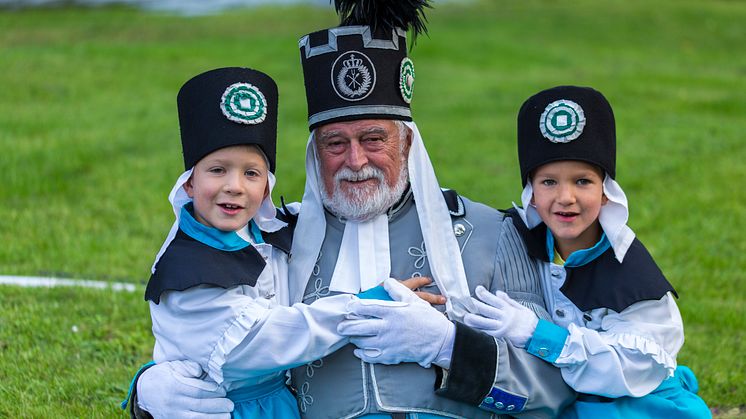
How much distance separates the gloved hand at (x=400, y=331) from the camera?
12.1ft

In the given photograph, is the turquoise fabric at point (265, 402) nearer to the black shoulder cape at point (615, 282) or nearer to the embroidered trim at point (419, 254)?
the embroidered trim at point (419, 254)

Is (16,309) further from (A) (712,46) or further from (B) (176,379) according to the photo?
(A) (712,46)

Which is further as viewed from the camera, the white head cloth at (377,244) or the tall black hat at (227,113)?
the white head cloth at (377,244)

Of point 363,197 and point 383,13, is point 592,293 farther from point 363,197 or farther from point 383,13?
point 383,13

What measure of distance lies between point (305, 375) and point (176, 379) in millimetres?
589

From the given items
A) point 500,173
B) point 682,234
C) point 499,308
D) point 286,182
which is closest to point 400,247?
point 499,308

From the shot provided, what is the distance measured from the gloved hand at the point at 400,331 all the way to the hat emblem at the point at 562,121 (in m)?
0.82

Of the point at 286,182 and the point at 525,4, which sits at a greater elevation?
the point at 525,4

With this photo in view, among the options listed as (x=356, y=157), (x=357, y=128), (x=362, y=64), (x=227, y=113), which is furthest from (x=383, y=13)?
(x=227, y=113)

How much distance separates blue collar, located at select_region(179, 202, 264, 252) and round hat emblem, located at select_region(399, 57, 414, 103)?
3.41 feet

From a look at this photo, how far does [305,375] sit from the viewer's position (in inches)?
159

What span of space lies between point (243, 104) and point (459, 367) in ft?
4.24

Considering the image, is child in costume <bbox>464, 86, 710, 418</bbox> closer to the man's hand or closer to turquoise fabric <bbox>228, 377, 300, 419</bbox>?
the man's hand

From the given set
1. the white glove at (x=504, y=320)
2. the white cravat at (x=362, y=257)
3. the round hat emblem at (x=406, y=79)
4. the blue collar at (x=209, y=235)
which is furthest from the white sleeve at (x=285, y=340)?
the round hat emblem at (x=406, y=79)
